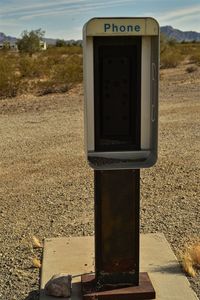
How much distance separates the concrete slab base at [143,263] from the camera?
3.99 m

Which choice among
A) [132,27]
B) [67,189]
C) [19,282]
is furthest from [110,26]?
[67,189]

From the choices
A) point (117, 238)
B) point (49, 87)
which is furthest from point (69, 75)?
point (117, 238)

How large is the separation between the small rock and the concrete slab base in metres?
0.04

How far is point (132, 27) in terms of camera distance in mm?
3291

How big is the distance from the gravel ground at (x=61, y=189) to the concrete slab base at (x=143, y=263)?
0.41ft

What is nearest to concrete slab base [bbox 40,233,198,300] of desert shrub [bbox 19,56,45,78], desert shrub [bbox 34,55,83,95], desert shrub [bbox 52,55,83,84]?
desert shrub [bbox 34,55,83,95]

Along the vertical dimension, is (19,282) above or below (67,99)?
below

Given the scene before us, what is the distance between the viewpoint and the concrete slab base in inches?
157

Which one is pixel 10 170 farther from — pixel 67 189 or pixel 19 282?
pixel 19 282

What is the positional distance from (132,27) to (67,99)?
13.1 meters

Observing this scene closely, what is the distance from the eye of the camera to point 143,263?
4.43 metres

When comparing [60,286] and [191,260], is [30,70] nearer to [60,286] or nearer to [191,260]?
[191,260]

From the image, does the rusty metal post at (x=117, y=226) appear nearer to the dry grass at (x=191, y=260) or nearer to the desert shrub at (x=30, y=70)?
the dry grass at (x=191, y=260)

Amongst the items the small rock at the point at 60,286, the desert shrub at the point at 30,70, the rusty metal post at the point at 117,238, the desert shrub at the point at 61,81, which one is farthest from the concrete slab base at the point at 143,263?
the desert shrub at the point at 30,70
